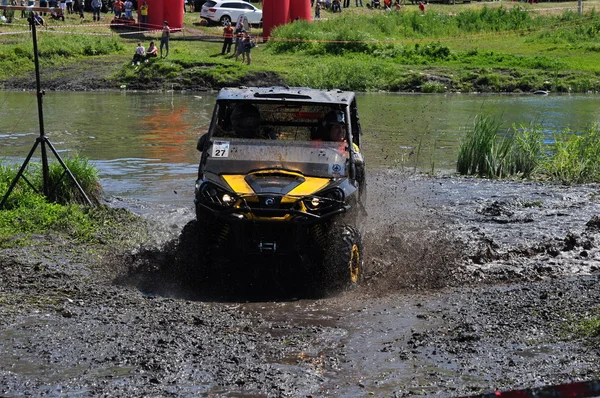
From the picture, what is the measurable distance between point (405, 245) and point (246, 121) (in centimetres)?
241

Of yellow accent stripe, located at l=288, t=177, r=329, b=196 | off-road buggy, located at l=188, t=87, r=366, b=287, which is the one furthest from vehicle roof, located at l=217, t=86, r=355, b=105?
yellow accent stripe, located at l=288, t=177, r=329, b=196

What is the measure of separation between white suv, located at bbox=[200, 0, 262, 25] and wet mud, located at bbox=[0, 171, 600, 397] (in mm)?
41497

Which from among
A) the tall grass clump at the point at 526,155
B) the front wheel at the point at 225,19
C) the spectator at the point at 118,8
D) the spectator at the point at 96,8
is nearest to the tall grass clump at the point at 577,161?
the tall grass clump at the point at 526,155

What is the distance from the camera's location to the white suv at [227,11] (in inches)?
2098

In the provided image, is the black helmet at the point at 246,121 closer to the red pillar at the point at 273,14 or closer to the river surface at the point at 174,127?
the river surface at the point at 174,127

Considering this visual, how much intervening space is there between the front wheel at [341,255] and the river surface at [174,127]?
20.0ft

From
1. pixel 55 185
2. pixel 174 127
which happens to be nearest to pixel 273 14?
pixel 174 127

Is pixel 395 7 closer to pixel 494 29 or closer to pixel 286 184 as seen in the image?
pixel 494 29

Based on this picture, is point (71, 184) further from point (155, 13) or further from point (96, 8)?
point (96, 8)

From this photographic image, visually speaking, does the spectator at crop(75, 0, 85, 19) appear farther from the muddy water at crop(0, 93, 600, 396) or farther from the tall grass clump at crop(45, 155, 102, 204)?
the tall grass clump at crop(45, 155, 102, 204)

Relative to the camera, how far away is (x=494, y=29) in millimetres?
54062

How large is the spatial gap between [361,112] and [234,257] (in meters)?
22.3

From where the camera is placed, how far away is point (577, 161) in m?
17.4

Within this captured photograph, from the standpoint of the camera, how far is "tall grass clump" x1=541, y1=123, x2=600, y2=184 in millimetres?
17203
